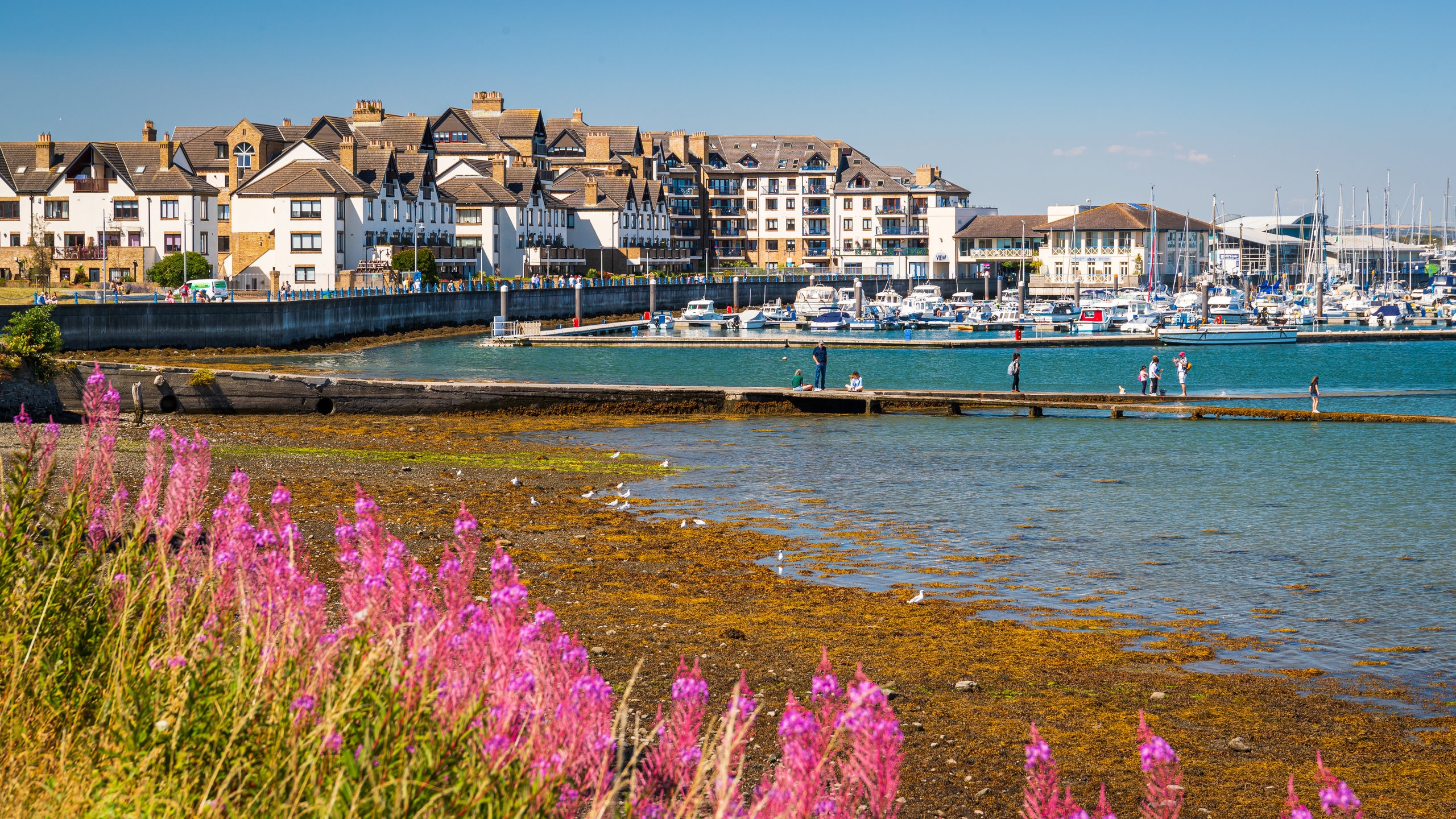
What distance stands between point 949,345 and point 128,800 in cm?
8884

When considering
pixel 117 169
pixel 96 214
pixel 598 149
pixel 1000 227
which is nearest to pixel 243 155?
pixel 117 169

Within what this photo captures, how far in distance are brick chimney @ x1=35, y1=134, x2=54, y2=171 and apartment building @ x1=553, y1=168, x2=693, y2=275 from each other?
5108 centimetres

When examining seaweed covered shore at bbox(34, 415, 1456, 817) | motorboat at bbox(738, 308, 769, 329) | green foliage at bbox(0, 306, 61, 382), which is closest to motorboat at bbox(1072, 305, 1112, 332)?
motorboat at bbox(738, 308, 769, 329)

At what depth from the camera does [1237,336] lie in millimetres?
99188

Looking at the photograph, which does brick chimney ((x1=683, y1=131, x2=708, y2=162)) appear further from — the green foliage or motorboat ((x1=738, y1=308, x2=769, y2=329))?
the green foliage

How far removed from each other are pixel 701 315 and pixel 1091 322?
30.1m

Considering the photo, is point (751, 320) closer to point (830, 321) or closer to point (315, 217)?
point (830, 321)

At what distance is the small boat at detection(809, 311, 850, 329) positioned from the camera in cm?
11025

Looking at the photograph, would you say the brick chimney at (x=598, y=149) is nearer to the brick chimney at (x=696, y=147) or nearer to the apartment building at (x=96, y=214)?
the brick chimney at (x=696, y=147)

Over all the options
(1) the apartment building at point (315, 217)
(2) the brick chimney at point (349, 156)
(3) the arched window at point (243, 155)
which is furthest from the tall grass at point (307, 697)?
(3) the arched window at point (243, 155)

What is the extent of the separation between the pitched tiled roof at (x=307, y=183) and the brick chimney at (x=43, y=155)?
17544 mm

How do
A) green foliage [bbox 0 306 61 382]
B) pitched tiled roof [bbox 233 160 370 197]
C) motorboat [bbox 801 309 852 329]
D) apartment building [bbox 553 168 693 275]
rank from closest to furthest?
green foliage [bbox 0 306 61 382] → pitched tiled roof [bbox 233 160 370 197] → motorboat [bbox 801 309 852 329] → apartment building [bbox 553 168 693 275]

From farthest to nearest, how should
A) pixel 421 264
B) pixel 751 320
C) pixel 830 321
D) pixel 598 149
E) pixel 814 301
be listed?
pixel 598 149 → pixel 814 301 → pixel 751 320 → pixel 830 321 → pixel 421 264

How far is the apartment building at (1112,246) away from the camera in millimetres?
161000
